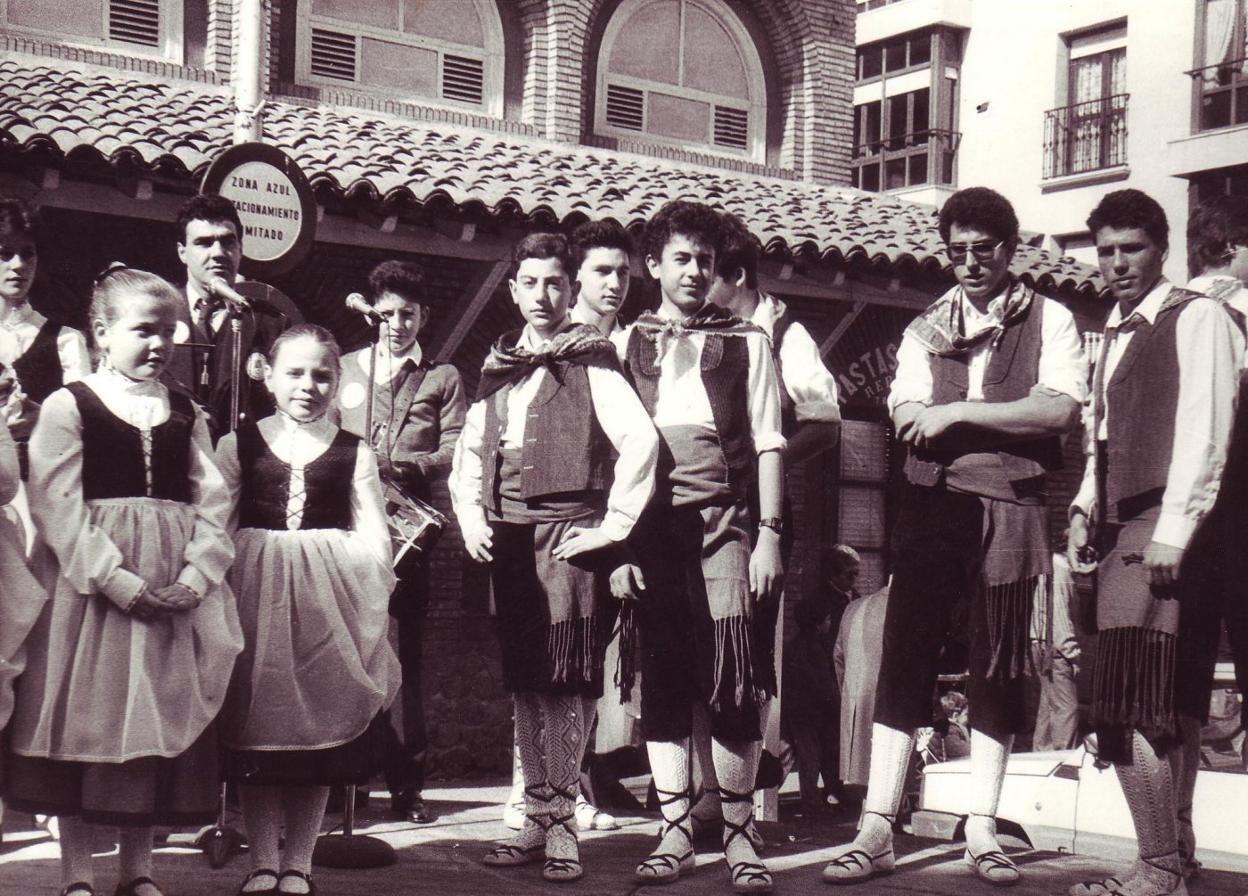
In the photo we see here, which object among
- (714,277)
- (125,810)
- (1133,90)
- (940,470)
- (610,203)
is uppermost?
(1133,90)

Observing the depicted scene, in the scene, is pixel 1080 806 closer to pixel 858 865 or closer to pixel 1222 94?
pixel 858 865

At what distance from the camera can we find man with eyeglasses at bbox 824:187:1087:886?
4793mm

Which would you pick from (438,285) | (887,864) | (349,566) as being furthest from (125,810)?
(438,285)

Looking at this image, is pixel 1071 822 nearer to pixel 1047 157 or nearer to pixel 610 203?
pixel 610 203

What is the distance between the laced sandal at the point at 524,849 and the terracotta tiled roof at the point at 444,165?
4836 millimetres

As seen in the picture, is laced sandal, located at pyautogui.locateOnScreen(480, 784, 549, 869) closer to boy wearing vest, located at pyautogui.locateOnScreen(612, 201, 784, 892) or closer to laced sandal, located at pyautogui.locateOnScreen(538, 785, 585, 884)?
laced sandal, located at pyautogui.locateOnScreen(538, 785, 585, 884)

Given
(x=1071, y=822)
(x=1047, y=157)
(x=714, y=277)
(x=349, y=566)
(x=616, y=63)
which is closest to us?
(x=349, y=566)

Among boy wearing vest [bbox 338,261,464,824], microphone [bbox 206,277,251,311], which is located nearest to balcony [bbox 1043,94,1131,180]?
boy wearing vest [bbox 338,261,464,824]

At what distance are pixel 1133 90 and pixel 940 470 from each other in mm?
20799

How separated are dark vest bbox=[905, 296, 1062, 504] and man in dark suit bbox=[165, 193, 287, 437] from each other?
222 cm

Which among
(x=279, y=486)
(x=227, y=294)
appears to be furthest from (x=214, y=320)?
(x=279, y=486)

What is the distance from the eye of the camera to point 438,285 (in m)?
10.7

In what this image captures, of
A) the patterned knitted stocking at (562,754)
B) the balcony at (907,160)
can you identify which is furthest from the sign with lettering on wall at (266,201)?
the balcony at (907,160)

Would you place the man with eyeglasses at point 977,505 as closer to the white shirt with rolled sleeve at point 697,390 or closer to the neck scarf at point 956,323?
the neck scarf at point 956,323
